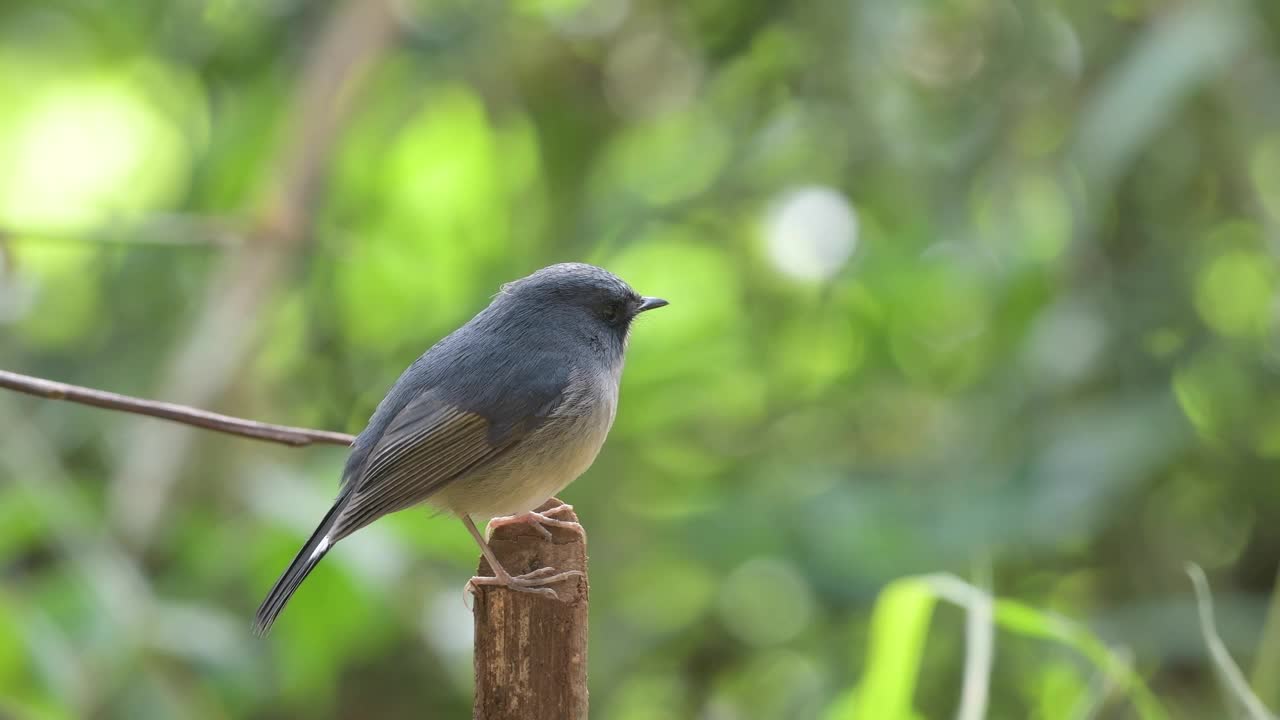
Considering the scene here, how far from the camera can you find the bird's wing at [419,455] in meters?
2.44

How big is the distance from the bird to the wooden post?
0.27 m

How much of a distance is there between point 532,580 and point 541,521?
0.41m

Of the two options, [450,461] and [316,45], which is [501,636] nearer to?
[450,461]

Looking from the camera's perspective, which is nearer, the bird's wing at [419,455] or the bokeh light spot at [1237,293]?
the bird's wing at [419,455]

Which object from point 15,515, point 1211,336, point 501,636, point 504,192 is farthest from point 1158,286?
point 15,515

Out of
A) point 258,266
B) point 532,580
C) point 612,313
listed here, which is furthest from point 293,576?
point 258,266

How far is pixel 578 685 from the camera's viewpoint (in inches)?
78.6

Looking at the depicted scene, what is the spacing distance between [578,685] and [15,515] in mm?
2381

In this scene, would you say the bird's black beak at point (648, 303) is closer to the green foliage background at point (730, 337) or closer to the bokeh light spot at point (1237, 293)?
the green foliage background at point (730, 337)

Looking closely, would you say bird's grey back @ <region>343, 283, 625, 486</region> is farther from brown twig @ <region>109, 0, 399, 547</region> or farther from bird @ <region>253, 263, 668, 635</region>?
brown twig @ <region>109, 0, 399, 547</region>

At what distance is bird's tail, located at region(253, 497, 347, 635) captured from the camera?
2.14m

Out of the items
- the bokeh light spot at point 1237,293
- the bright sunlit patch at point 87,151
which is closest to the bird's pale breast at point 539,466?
the bokeh light spot at point 1237,293

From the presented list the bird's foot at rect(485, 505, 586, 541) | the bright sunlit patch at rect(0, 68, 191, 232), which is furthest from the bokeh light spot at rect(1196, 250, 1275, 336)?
the bright sunlit patch at rect(0, 68, 191, 232)

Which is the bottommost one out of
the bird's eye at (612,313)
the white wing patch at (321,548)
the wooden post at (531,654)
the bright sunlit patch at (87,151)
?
the wooden post at (531,654)
